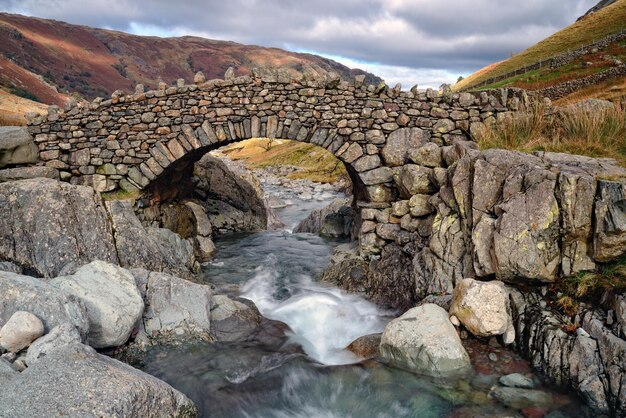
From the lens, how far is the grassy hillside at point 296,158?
45625mm

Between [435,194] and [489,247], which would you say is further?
[435,194]

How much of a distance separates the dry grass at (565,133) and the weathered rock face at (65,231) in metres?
9.64

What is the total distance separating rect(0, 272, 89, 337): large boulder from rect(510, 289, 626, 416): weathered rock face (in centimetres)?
735

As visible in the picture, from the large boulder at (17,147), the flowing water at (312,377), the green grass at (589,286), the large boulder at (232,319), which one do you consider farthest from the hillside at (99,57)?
the green grass at (589,286)

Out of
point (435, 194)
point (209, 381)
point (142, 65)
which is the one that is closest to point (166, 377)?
point (209, 381)

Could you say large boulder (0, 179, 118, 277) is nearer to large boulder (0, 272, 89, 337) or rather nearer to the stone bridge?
the stone bridge

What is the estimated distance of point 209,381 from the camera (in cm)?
764

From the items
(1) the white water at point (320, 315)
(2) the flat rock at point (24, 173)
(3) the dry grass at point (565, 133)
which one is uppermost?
(3) the dry grass at point (565, 133)

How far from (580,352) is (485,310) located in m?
1.59

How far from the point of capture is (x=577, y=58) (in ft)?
156

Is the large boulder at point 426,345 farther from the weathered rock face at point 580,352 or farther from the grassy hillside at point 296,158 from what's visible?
the grassy hillside at point 296,158

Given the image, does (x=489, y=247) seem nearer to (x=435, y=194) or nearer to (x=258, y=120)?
(x=435, y=194)

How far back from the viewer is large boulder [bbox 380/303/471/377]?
7.55m

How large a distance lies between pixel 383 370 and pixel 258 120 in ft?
26.6
